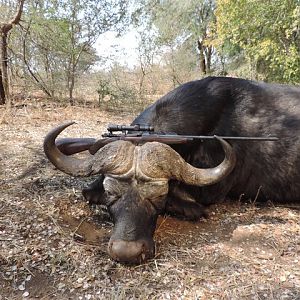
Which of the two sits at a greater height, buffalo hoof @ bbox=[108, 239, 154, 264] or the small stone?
buffalo hoof @ bbox=[108, 239, 154, 264]

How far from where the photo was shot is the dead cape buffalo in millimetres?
2740

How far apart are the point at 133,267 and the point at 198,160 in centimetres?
139

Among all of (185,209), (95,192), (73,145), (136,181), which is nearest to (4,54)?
(73,145)

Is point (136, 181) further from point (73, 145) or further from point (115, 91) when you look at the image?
point (115, 91)

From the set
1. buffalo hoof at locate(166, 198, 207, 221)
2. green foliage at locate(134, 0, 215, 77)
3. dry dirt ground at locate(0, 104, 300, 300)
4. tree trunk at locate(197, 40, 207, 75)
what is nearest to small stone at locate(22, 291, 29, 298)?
dry dirt ground at locate(0, 104, 300, 300)

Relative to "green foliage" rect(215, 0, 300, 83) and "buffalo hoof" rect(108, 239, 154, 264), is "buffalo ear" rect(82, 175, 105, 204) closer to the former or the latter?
"buffalo hoof" rect(108, 239, 154, 264)

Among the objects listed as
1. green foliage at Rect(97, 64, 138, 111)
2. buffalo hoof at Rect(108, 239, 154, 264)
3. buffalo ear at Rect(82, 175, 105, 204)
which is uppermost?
green foliage at Rect(97, 64, 138, 111)

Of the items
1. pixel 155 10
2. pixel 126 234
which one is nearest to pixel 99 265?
pixel 126 234

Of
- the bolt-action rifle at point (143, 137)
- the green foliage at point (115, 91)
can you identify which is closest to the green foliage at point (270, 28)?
the green foliage at point (115, 91)

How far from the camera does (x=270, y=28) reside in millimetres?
11172

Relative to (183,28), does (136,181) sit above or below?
below

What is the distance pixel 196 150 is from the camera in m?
3.57

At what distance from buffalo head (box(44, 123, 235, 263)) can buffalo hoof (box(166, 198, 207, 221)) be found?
38 centimetres

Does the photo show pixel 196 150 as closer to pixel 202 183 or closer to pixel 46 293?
pixel 202 183
